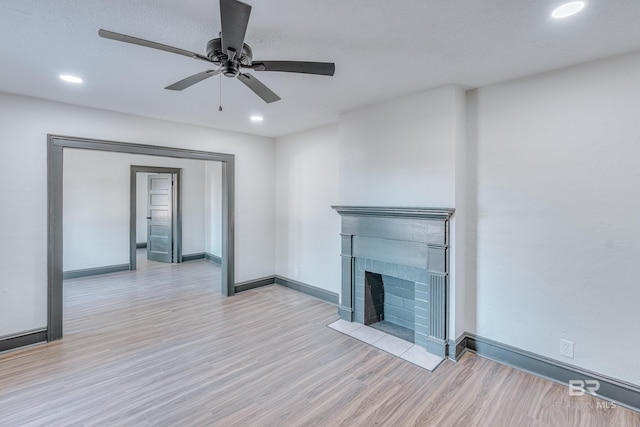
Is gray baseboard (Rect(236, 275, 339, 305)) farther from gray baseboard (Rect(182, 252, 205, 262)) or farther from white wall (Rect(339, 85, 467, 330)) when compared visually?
gray baseboard (Rect(182, 252, 205, 262))

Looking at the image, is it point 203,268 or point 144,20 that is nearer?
point 144,20

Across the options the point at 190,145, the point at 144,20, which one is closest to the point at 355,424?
the point at 144,20

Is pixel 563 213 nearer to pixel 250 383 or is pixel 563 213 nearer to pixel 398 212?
pixel 398 212

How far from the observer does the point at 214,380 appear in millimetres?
2678

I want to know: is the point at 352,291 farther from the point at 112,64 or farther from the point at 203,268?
the point at 203,268

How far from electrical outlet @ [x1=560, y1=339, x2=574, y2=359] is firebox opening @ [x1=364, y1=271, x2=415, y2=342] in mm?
1363

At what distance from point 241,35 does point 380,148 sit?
2275mm

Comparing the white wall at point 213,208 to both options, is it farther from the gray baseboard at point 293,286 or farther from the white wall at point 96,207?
the gray baseboard at point 293,286

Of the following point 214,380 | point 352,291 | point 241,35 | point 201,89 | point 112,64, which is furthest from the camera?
point 352,291

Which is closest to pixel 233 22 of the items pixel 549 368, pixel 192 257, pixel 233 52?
pixel 233 52

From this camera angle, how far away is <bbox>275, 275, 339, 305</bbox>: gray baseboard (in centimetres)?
461

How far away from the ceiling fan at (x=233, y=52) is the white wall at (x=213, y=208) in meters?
5.31

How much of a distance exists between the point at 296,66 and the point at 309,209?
314 centimetres

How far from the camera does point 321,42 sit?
2160 mm
